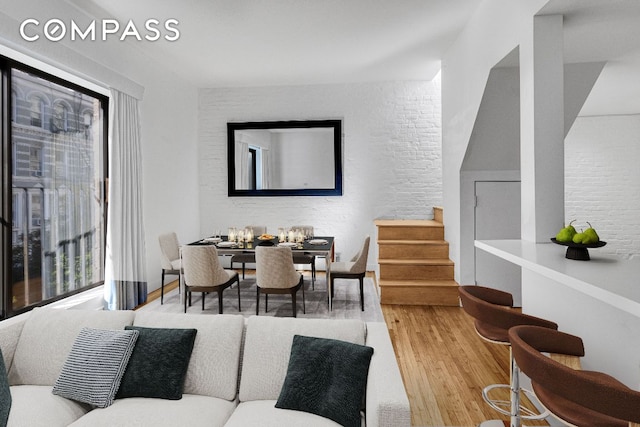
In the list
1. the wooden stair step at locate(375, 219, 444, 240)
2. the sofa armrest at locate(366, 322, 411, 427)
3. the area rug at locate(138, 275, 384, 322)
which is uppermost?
the wooden stair step at locate(375, 219, 444, 240)

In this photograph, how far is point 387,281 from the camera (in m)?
4.45

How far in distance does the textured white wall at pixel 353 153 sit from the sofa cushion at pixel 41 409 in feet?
14.6

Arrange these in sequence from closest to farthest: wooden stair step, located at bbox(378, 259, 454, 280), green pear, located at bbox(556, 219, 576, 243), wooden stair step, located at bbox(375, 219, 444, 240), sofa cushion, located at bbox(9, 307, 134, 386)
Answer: green pear, located at bbox(556, 219, 576, 243)
sofa cushion, located at bbox(9, 307, 134, 386)
wooden stair step, located at bbox(378, 259, 454, 280)
wooden stair step, located at bbox(375, 219, 444, 240)

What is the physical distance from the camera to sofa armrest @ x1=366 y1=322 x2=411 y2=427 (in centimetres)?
134

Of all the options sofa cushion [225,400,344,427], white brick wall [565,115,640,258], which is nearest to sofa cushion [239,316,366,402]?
sofa cushion [225,400,344,427]

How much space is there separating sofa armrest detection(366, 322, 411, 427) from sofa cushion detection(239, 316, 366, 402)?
0.19 metres

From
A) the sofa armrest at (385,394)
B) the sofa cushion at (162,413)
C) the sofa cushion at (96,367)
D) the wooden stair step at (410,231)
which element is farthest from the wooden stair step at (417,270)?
the sofa cushion at (96,367)

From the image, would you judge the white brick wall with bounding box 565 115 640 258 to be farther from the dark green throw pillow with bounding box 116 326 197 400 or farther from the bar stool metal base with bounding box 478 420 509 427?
the dark green throw pillow with bounding box 116 326 197 400

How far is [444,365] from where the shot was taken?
2830 mm

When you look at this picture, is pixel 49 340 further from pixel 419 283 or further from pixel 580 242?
pixel 419 283

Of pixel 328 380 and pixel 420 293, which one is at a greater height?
pixel 328 380

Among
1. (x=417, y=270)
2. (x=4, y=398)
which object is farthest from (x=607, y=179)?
(x=4, y=398)

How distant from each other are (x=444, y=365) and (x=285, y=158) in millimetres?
4112

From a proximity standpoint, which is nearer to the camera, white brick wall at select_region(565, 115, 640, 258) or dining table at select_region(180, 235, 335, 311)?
dining table at select_region(180, 235, 335, 311)
